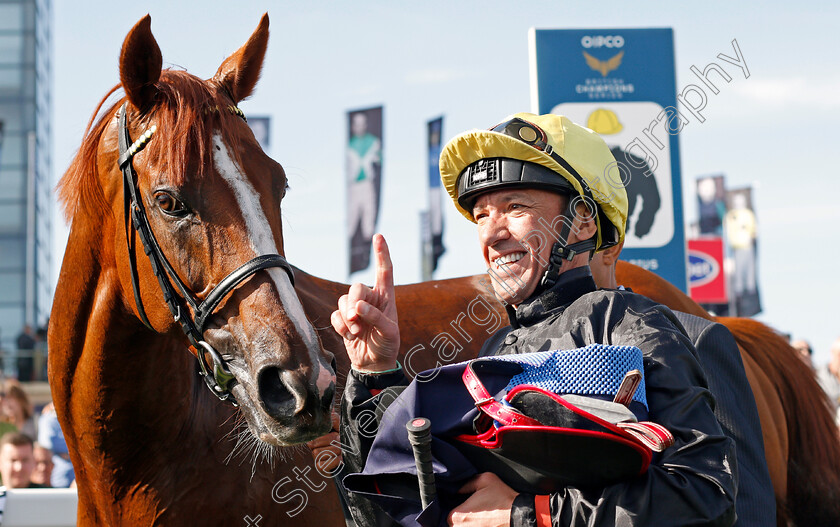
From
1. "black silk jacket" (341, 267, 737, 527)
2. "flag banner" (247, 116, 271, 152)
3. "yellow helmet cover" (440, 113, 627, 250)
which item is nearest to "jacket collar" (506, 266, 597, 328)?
"black silk jacket" (341, 267, 737, 527)

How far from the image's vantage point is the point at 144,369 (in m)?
2.88

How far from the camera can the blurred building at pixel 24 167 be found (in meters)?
29.6

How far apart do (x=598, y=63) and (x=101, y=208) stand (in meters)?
3.83

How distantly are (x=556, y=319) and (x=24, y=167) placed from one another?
33.3 meters

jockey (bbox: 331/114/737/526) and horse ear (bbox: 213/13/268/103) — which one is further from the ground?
horse ear (bbox: 213/13/268/103)

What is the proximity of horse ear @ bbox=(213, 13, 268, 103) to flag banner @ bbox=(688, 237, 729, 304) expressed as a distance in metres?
9.78

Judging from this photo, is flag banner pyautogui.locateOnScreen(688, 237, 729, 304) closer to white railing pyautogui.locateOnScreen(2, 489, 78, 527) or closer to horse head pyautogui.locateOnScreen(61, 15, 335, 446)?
white railing pyautogui.locateOnScreen(2, 489, 78, 527)

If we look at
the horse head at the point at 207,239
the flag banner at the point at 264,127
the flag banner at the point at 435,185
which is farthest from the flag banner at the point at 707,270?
the horse head at the point at 207,239

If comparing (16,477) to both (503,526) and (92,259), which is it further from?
(503,526)

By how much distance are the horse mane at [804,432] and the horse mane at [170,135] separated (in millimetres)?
4010

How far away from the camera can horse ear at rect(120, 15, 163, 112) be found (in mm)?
2738

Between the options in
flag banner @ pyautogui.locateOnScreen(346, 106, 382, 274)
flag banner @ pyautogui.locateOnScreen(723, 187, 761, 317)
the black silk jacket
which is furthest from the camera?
flag banner @ pyautogui.locateOnScreen(723, 187, 761, 317)

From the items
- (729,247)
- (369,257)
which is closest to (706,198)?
(729,247)

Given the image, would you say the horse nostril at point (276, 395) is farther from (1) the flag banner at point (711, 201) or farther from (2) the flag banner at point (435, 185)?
(1) the flag banner at point (711, 201)
